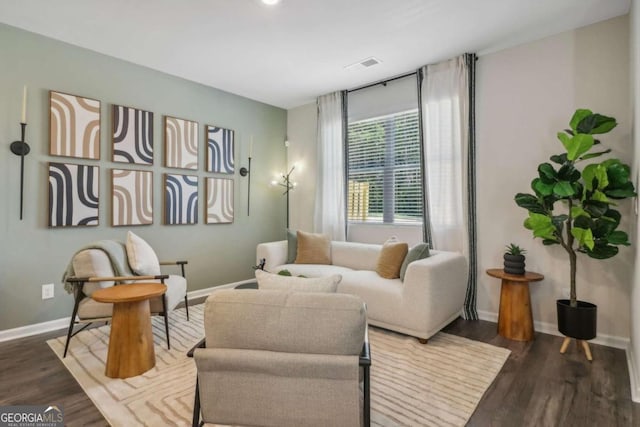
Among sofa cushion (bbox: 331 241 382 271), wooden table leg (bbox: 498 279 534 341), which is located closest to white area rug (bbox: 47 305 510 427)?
wooden table leg (bbox: 498 279 534 341)

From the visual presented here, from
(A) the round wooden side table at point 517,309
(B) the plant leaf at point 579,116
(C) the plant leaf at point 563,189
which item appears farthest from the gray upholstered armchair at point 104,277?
(B) the plant leaf at point 579,116

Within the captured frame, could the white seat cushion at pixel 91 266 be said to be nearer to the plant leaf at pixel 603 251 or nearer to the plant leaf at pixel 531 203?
the plant leaf at pixel 531 203

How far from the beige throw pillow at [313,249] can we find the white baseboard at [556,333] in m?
1.82

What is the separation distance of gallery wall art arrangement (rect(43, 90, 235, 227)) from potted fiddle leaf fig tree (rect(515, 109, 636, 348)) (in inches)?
141

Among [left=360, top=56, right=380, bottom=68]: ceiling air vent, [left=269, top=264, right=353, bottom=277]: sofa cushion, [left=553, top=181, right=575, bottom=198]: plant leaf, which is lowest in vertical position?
[left=269, top=264, right=353, bottom=277]: sofa cushion

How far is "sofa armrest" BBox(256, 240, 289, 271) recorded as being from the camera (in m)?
3.82

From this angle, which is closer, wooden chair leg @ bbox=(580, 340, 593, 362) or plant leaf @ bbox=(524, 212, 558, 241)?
wooden chair leg @ bbox=(580, 340, 593, 362)

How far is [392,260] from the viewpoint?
10.3 ft

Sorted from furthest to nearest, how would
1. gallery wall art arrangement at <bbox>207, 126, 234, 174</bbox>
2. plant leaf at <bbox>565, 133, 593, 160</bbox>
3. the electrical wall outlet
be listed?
1. gallery wall art arrangement at <bbox>207, 126, 234, 174</bbox>
2. the electrical wall outlet
3. plant leaf at <bbox>565, 133, 593, 160</bbox>

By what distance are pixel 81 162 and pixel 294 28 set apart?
2.45 meters

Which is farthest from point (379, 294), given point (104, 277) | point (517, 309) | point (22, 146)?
point (22, 146)

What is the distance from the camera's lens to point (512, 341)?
8.87 feet

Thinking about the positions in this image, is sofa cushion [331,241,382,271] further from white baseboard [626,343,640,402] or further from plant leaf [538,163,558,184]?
white baseboard [626,343,640,402]

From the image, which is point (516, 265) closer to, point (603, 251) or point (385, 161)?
point (603, 251)
